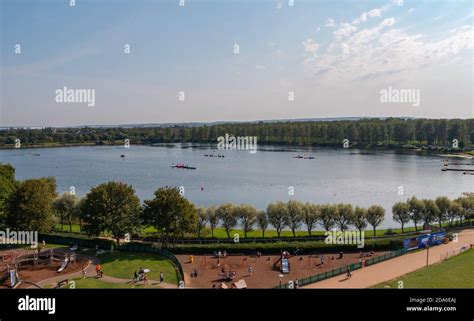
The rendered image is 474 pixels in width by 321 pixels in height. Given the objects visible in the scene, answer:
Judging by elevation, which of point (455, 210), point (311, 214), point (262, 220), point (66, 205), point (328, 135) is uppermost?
point (328, 135)

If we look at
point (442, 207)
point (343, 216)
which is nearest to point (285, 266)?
point (343, 216)

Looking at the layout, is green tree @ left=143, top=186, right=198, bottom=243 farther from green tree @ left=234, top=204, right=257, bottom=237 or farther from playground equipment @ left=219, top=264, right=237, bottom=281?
playground equipment @ left=219, top=264, right=237, bottom=281

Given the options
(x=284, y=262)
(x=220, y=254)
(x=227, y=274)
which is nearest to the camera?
(x=227, y=274)

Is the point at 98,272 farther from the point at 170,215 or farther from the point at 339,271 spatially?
the point at 339,271
